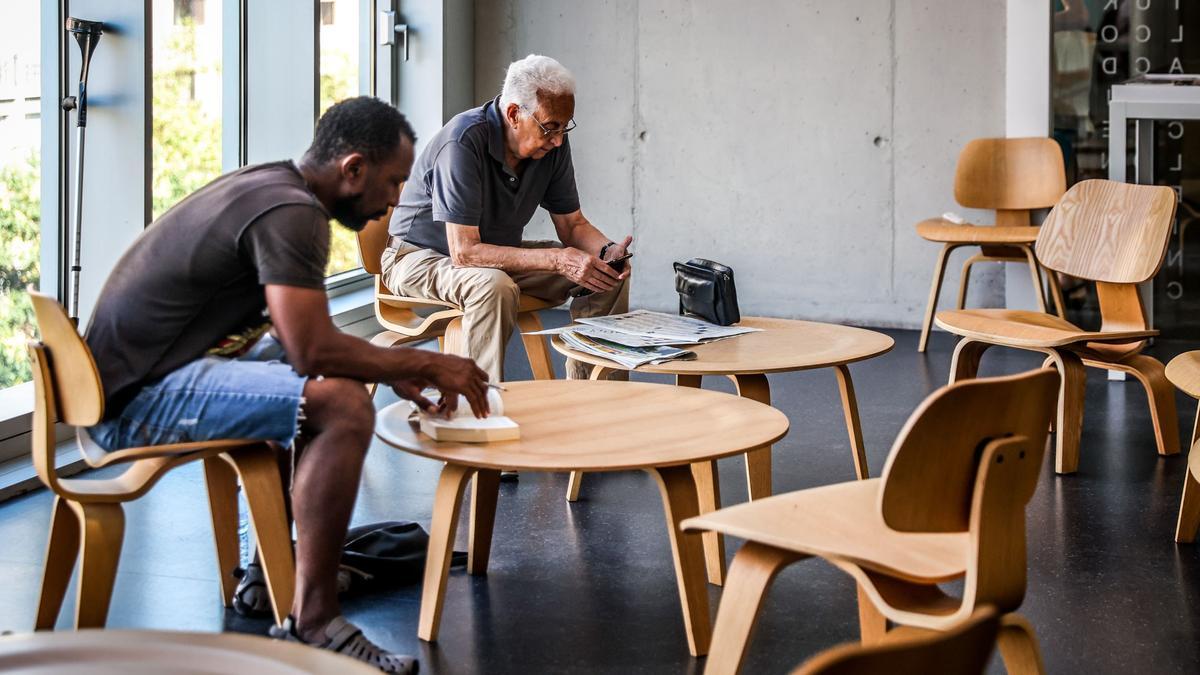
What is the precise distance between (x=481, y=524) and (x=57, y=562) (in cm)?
106

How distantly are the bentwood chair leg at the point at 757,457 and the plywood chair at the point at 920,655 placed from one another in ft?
8.19

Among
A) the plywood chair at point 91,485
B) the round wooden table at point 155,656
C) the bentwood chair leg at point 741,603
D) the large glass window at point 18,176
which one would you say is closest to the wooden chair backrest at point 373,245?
the large glass window at point 18,176

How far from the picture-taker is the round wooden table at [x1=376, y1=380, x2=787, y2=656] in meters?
2.71

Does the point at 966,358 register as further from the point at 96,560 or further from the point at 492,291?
the point at 96,560

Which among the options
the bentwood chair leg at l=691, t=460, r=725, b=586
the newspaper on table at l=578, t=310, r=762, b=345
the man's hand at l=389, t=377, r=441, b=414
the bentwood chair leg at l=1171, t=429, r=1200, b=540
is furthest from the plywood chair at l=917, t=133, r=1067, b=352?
the man's hand at l=389, t=377, r=441, b=414

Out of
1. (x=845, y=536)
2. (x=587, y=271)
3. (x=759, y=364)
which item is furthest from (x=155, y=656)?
(x=587, y=271)

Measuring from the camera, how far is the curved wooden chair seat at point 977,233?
6359 mm

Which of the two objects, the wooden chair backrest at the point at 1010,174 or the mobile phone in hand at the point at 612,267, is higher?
the wooden chair backrest at the point at 1010,174

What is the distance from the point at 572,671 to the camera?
9.27 feet

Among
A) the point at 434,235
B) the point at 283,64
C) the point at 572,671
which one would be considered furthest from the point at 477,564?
the point at 283,64

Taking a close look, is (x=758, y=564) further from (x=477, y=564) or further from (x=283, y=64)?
(x=283, y=64)

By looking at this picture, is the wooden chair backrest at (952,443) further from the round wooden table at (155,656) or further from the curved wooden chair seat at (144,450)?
the curved wooden chair seat at (144,450)

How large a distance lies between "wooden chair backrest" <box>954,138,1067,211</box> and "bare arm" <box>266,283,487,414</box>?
4.59m

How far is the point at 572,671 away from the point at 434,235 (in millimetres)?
2356
